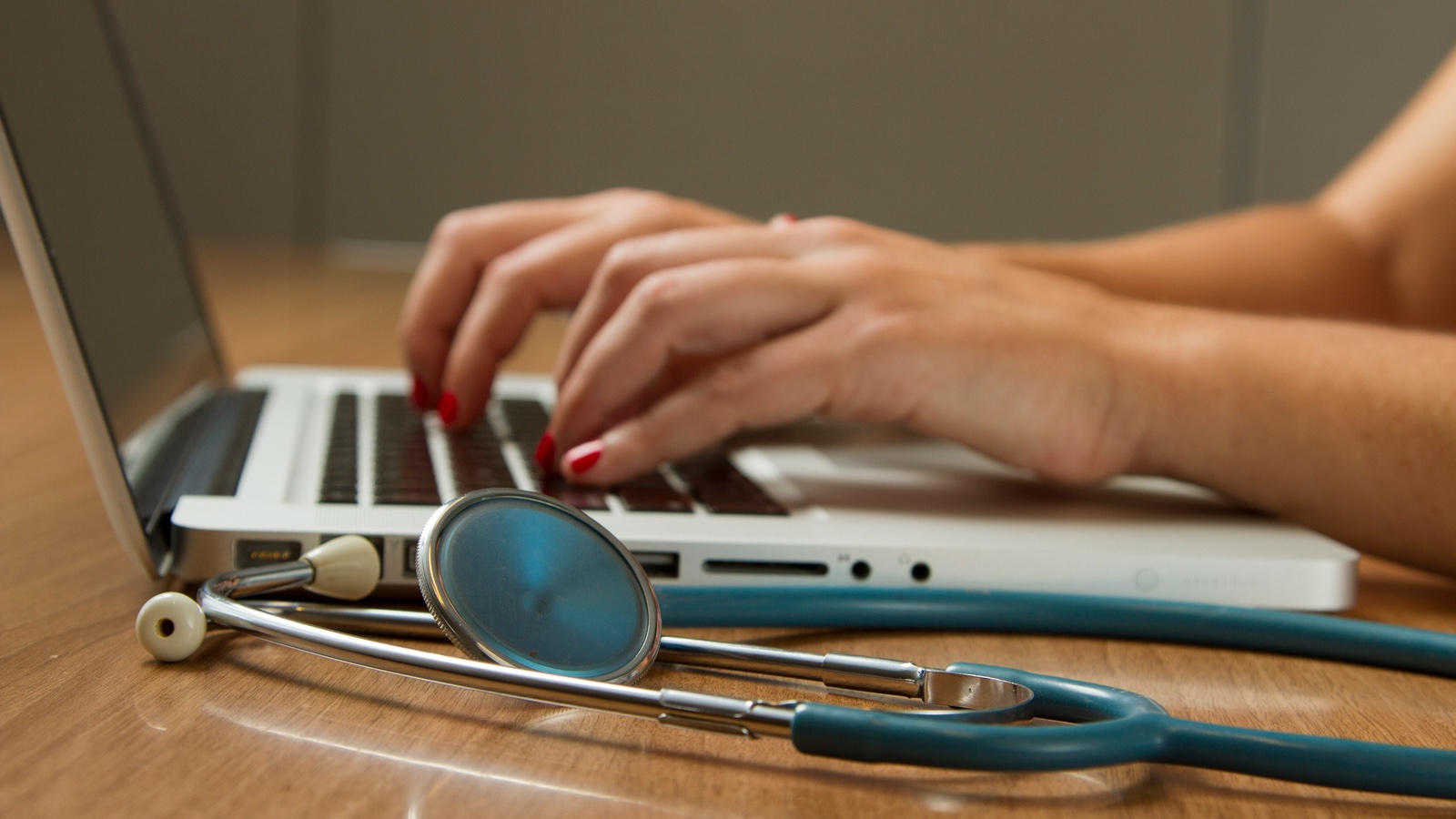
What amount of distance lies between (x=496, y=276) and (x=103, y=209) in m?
0.22

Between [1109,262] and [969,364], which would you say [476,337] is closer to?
[969,364]

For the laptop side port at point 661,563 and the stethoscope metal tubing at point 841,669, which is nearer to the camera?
the stethoscope metal tubing at point 841,669

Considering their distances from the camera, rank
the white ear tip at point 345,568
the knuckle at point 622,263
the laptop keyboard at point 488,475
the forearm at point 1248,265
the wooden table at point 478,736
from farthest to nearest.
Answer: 1. the forearm at point 1248,265
2. the knuckle at point 622,263
3. the laptop keyboard at point 488,475
4. the white ear tip at point 345,568
5. the wooden table at point 478,736

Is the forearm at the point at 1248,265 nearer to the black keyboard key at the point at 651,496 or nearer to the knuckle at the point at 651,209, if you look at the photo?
the knuckle at the point at 651,209

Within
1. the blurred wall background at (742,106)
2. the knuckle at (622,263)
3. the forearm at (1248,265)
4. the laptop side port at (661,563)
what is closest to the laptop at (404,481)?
the laptop side port at (661,563)

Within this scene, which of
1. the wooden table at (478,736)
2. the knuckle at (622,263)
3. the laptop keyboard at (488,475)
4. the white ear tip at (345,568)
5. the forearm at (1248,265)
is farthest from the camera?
the forearm at (1248,265)

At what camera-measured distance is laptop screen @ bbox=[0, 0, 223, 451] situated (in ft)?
1.75

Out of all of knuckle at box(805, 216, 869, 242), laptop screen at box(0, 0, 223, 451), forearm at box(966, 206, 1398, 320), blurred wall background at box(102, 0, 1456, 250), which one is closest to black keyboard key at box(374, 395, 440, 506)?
laptop screen at box(0, 0, 223, 451)

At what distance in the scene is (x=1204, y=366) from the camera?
23.3 inches

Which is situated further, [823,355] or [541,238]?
[541,238]

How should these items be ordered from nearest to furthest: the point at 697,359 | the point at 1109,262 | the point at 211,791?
the point at 211,791 → the point at 697,359 → the point at 1109,262

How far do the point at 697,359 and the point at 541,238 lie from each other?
0.53 feet

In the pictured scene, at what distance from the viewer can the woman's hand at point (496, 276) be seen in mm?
748

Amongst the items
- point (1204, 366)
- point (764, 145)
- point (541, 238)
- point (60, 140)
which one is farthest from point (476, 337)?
point (764, 145)
